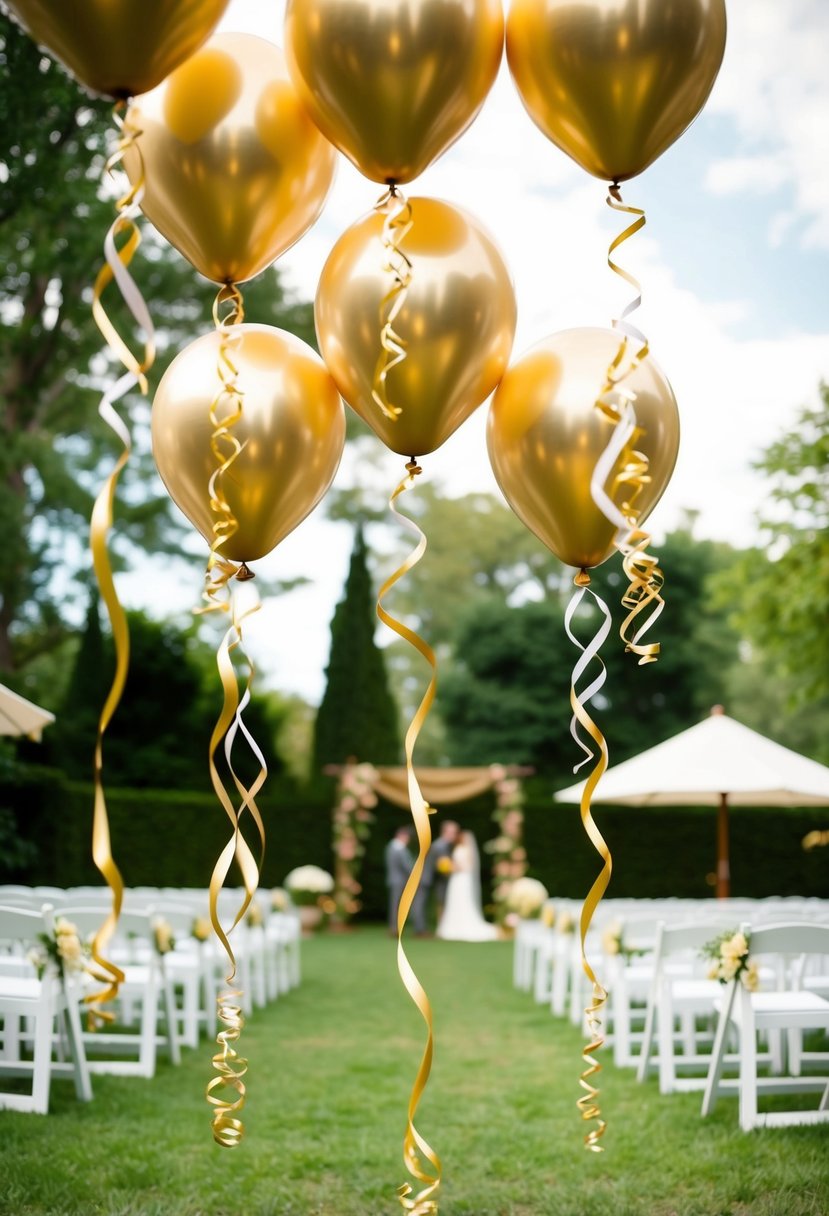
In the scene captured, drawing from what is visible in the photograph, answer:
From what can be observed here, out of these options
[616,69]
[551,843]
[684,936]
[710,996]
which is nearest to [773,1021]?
[684,936]

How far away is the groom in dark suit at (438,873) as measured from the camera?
15.9 meters

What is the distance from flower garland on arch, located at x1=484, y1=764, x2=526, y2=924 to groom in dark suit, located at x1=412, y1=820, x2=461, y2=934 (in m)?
0.70

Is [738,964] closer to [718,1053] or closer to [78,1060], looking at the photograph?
[718,1053]

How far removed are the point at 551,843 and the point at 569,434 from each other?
1527 centimetres

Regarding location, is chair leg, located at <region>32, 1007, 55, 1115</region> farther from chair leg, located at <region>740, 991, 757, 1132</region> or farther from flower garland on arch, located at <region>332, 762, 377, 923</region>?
flower garland on arch, located at <region>332, 762, 377, 923</region>

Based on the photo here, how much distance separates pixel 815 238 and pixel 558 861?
41.8ft

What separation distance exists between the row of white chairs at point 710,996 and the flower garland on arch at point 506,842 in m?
7.17

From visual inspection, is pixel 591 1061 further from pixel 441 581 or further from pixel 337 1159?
pixel 441 581

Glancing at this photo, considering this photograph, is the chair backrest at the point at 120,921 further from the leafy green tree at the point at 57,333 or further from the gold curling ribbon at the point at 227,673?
the leafy green tree at the point at 57,333

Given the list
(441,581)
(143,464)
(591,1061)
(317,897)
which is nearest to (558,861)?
(317,897)

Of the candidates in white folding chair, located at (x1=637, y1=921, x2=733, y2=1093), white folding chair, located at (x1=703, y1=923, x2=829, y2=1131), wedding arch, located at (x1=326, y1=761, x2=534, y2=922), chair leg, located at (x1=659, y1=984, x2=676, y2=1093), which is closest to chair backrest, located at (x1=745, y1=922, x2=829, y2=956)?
white folding chair, located at (x1=703, y1=923, x2=829, y2=1131)

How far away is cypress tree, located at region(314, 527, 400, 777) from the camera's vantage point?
18.2 metres

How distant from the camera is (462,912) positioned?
54.3 feet

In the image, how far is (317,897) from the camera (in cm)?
1738
